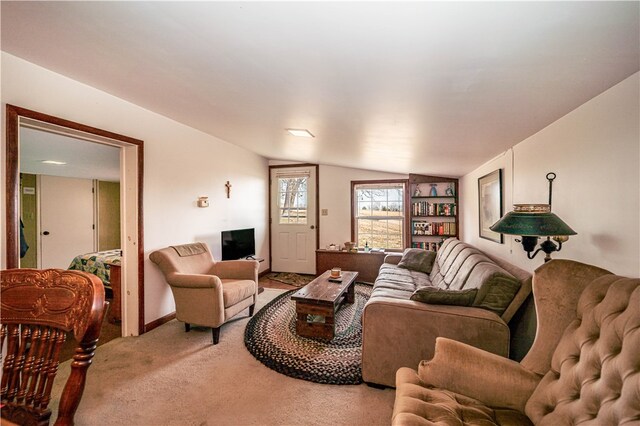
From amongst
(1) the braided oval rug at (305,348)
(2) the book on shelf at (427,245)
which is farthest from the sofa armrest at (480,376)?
(2) the book on shelf at (427,245)

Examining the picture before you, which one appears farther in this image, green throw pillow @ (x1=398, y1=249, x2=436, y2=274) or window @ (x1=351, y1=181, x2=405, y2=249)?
window @ (x1=351, y1=181, x2=405, y2=249)

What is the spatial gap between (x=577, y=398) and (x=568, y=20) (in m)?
1.34

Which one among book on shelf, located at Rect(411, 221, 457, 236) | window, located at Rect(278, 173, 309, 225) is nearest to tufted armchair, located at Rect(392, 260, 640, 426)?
book on shelf, located at Rect(411, 221, 457, 236)

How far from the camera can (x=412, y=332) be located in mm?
1820

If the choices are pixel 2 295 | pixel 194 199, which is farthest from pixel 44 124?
pixel 2 295

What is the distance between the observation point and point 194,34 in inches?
51.5

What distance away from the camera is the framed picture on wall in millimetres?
2807

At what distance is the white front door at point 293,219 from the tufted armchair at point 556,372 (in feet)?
13.3

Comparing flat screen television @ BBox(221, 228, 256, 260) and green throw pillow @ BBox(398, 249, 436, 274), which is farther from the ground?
flat screen television @ BBox(221, 228, 256, 260)

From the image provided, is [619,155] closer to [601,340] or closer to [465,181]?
[601,340]

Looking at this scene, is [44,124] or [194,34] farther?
[44,124]

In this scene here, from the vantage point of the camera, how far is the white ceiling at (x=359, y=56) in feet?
3.07

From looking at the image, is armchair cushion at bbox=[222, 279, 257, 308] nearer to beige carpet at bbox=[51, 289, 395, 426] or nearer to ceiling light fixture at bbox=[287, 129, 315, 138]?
beige carpet at bbox=[51, 289, 395, 426]

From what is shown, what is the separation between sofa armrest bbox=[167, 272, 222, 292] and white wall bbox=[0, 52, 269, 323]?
1.45ft
